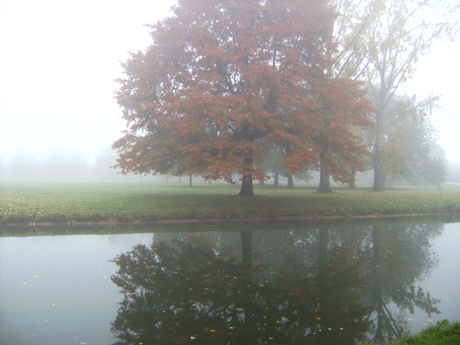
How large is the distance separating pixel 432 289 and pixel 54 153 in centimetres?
12272

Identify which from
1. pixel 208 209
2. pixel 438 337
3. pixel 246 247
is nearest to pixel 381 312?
pixel 438 337

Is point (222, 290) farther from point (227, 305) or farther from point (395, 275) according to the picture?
point (395, 275)

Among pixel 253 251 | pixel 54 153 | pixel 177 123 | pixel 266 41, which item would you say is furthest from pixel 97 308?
pixel 54 153

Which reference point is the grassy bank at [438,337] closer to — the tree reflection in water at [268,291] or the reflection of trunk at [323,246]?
the tree reflection in water at [268,291]

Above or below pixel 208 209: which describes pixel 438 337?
below

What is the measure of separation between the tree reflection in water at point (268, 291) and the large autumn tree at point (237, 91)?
20.7 ft

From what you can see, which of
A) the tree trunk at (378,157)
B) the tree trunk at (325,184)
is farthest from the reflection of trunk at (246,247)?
the tree trunk at (378,157)

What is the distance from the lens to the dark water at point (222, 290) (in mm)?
5871

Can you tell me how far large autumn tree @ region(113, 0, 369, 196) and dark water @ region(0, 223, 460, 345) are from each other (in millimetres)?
6413

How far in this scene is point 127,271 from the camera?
920 centimetres

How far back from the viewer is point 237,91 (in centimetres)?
2003

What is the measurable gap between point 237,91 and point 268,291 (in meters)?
14.5

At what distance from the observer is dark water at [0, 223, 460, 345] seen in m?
5.87

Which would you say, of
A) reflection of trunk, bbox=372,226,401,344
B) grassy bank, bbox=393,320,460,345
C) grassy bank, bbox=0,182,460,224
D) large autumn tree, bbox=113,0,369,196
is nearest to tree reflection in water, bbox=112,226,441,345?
reflection of trunk, bbox=372,226,401,344
